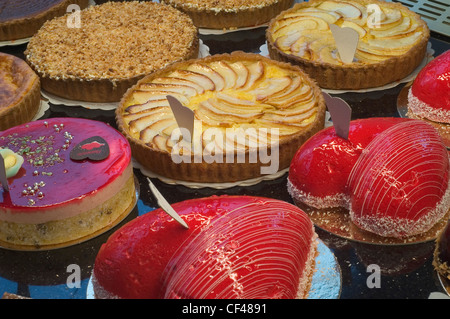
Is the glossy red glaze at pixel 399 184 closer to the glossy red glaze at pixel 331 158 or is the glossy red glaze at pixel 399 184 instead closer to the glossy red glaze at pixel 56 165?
the glossy red glaze at pixel 331 158

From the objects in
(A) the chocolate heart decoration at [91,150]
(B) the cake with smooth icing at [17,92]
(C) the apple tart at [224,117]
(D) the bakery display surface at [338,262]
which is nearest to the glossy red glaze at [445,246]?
(D) the bakery display surface at [338,262]

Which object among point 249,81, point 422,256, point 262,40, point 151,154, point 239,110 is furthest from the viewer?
point 262,40

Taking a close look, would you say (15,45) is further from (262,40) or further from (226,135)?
(226,135)

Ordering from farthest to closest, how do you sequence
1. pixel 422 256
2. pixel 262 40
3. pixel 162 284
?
1. pixel 262 40
2. pixel 422 256
3. pixel 162 284

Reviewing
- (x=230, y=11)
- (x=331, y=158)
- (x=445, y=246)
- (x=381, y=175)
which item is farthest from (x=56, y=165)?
(x=230, y=11)

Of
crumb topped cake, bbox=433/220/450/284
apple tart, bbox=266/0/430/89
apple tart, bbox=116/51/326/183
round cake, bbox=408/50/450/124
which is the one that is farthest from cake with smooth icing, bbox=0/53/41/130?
crumb topped cake, bbox=433/220/450/284

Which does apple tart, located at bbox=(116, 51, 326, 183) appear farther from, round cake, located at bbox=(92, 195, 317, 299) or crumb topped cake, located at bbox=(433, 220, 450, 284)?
crumb topped cake, located at bbox=(433, 220, 450, 284)

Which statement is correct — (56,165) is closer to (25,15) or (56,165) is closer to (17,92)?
(17,92)
